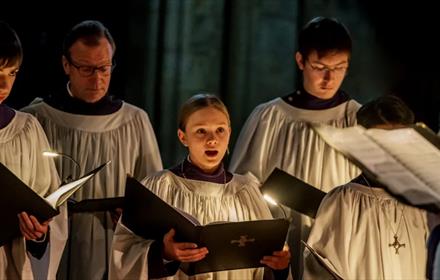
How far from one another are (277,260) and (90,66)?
5.16ft

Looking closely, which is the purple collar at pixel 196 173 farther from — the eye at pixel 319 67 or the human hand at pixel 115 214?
the eye at pixel 319 67

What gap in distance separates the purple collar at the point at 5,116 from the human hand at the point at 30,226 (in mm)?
608

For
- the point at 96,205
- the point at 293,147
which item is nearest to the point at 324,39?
the point at 293,147

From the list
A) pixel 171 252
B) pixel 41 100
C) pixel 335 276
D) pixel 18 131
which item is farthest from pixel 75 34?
pixel 335 276

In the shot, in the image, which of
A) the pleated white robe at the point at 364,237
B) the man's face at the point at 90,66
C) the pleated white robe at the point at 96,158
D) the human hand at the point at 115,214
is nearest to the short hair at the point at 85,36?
the man's face at the point at 90,66

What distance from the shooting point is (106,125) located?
4.78 m

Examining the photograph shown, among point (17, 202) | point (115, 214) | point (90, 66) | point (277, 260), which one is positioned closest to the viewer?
point (17, 202)

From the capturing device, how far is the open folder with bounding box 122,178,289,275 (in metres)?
3.50

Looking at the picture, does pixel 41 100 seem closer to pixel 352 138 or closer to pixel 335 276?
pixel 335 276

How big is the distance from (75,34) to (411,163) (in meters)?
2.57

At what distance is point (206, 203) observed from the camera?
4.01 meters

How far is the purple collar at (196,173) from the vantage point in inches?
159

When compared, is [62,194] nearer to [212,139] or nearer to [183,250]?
[183,250]

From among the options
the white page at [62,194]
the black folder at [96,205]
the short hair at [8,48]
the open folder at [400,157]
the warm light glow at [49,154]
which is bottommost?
the black folder at [96,205]
